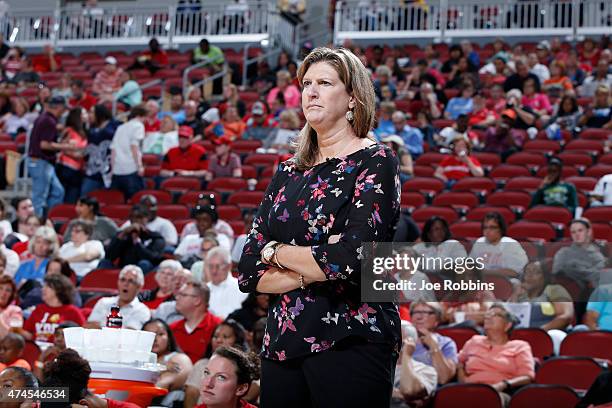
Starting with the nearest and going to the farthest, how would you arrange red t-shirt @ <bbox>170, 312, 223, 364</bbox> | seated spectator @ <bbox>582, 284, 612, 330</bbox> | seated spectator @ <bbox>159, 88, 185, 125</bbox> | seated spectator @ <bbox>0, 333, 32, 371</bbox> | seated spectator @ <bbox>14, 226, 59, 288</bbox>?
seated spectator @ <bbox>0, 333, 32, 371</bbox> → seated spectator @ <bbox>582, 284, 612, 330</bbox> → red t-shirt @ <bbox>170, 312, 223, 364</bbox> → seated spectator @ <bbox>14, 226, 59, 288</bbox> → seated spectator @ <bbox>159, 88, 185, 125</bbox>

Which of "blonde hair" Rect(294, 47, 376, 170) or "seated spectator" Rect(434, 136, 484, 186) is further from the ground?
"blonde hair" Rect(294, 47, 376, 170)

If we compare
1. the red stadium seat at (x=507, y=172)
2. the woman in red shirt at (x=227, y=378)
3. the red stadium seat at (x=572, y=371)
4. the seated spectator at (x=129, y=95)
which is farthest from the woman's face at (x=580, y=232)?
the seated spectator at (x=129, y=95)

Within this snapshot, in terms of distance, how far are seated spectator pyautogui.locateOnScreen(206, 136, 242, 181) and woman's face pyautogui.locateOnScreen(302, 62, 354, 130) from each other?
810cm

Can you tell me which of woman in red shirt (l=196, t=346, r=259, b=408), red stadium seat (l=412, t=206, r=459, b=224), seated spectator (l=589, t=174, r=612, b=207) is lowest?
woman in red shirt (l=196, t=346, r=259, b=408)

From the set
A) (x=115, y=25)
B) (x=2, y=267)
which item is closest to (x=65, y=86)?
(x=115, y=25)

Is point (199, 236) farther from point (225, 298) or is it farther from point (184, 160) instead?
point (184, 160)

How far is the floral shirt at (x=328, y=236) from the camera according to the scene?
2412 millimetres

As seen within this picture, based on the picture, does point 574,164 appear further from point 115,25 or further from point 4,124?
point 115,25

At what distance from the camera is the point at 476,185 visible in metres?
9.62

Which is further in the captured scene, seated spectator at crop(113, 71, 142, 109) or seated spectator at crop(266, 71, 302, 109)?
seated spectator at crop(113, 71, 142, 109)

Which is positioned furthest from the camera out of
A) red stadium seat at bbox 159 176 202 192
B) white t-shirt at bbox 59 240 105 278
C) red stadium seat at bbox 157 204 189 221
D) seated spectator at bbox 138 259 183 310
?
red stadium seat at bbox 159 176 202 192

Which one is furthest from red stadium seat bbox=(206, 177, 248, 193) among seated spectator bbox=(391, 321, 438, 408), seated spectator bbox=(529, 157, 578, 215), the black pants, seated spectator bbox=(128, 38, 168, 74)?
the black pants

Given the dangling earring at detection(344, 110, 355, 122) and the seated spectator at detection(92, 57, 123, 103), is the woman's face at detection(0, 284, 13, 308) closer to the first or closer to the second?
the dangling earring at detection(344, 110, 355, 122)

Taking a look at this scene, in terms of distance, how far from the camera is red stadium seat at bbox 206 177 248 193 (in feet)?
34.1
